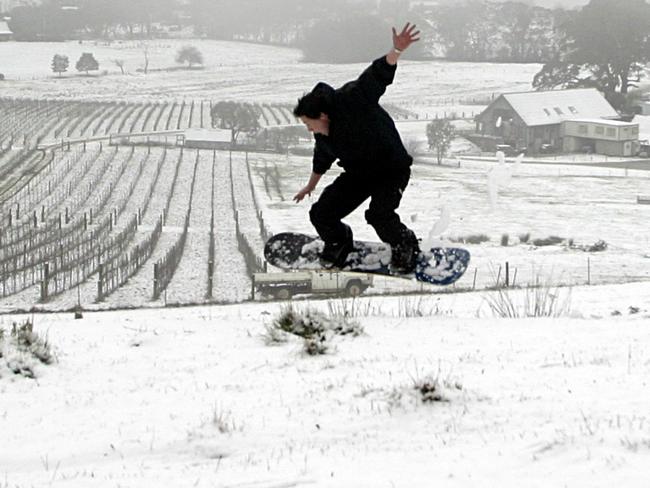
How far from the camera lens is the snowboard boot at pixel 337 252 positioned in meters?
7.65

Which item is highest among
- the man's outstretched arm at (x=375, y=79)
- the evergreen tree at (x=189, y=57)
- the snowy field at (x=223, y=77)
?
the evergreen tree at (x=189, y=57)

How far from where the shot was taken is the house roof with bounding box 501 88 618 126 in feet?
208

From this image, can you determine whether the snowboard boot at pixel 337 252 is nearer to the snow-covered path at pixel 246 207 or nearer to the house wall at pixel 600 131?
the snow-covered path at pixel 246 207

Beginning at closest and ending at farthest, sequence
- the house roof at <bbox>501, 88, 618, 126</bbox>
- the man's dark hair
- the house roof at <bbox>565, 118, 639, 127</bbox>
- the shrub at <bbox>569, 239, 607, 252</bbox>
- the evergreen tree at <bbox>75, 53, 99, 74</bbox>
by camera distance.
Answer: the man's dark hair < the shrub at <bbox>569, 239, 607, 252</bbox> < the house roof at <bbox>565, 118, 639, 127</bbox> < the house roof at <bbox>501, 88, 618, 126</bbox> < the evergreen tree at <bbox>75, 53, 99, 74</bbox>

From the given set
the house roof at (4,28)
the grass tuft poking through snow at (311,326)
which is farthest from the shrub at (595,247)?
the house roof at (4,28)

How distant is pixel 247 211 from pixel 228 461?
32.0 metres

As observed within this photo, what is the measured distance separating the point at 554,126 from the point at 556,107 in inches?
75.3

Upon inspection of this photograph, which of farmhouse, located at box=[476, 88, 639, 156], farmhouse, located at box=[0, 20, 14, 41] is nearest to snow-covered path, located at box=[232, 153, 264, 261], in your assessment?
farmhouse, located at box=[476, 88, 639, 156]

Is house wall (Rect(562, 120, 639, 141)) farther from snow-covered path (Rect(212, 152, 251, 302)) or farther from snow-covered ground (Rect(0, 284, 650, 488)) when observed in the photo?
snow-covered ground (Rect(0, 284, 650, 488))

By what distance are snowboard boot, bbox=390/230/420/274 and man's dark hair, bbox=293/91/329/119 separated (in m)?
1.45

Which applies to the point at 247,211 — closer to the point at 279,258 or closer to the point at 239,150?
the point at 239,150

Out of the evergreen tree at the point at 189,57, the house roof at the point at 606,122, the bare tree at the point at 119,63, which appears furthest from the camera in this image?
the evergreen tree at the point at 189,57

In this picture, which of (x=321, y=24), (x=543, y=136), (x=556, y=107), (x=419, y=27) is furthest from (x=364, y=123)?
(x=321, y=24)

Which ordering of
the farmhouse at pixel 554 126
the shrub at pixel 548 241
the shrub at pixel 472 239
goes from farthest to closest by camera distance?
the farmhouse at pixel 554 126, the shrub at pixel 472 239, the shrub at pixel 548 241
